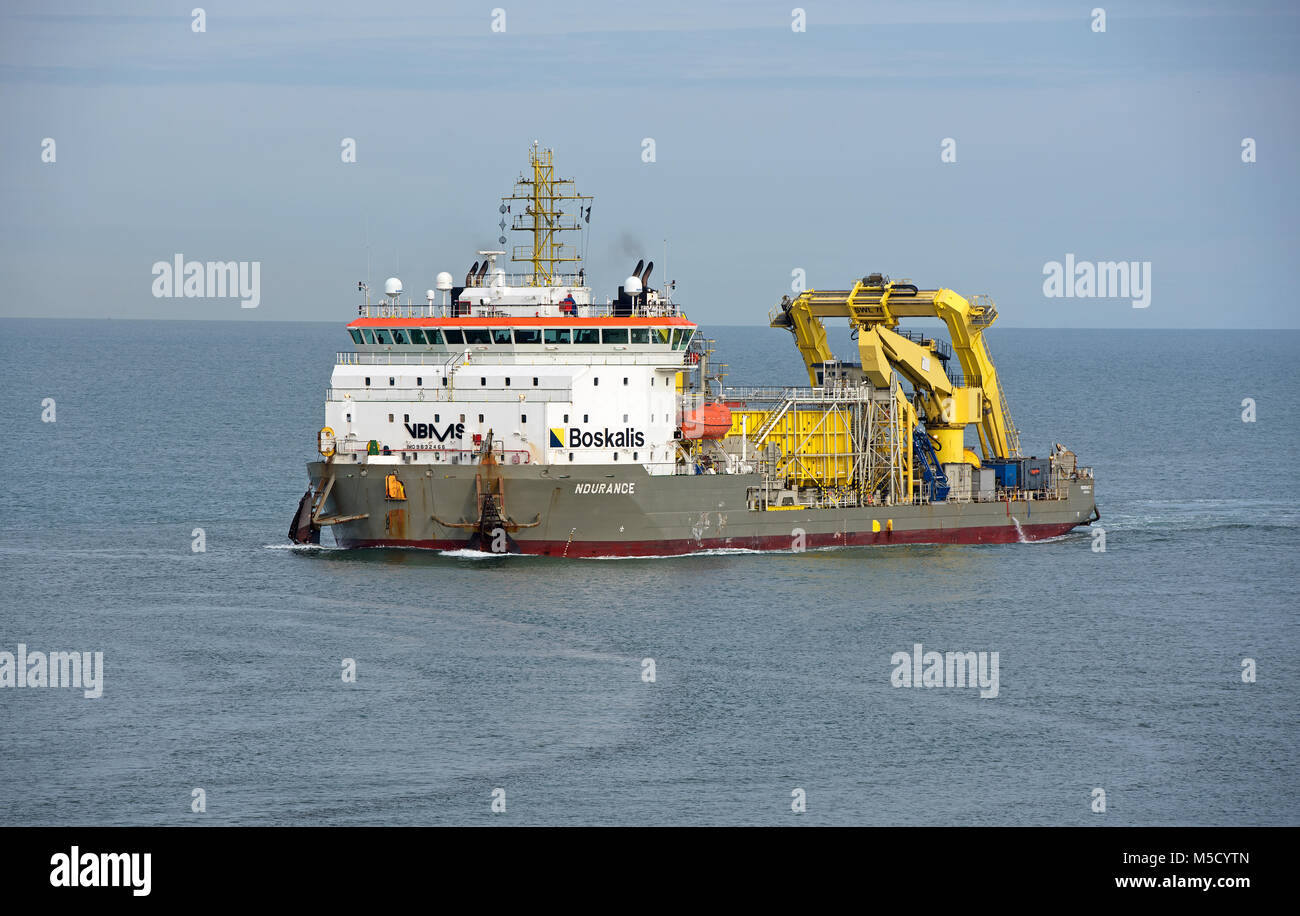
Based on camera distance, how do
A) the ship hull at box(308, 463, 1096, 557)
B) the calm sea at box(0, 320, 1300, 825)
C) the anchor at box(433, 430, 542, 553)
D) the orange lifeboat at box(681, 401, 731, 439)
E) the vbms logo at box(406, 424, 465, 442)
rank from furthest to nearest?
the orange lifeboat at box(681, 401, 731, 439)
the vbms logo at box(406, 424, 465, 442)
the ship hull at box(308, 463, 1096, 557)
the anchor at box(433, 430, 542, 553)
the calm sea at box(0, 320, 1300, 825)

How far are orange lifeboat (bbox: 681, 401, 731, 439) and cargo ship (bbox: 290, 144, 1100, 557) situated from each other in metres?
0.07

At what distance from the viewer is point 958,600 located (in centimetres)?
4844

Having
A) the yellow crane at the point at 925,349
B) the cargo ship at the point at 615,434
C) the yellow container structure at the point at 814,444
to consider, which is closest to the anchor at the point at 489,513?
the cargo ship at the point at 615,434

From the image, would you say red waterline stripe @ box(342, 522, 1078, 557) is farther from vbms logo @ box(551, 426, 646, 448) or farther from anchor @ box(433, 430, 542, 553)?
vbms logo @ box(551, 426, 646, 448)

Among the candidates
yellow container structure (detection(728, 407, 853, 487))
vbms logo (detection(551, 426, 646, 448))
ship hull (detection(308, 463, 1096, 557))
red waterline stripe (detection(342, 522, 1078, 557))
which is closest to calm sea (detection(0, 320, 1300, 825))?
→ red waterline stripe (detection(342, 522, 1078, 557))

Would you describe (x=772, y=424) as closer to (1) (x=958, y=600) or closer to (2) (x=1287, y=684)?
(1) (x=958, y=600)

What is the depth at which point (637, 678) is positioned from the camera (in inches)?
1567

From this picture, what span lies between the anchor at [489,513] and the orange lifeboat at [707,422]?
18.8 ft

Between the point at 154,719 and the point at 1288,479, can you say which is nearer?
the point at 154,719

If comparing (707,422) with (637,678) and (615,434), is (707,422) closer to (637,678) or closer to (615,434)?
(615,434)

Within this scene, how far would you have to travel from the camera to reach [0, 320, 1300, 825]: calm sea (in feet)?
106
